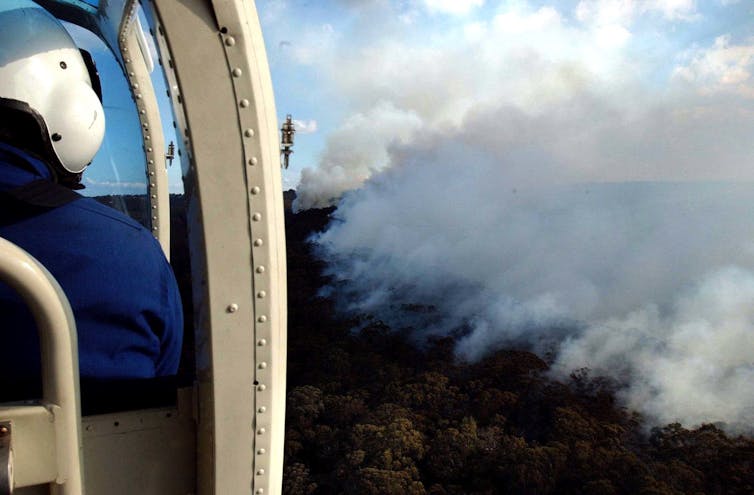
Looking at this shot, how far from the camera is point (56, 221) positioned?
42.2 inches

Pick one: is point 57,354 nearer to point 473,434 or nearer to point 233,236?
point 233,236

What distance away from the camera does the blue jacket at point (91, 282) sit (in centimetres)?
102

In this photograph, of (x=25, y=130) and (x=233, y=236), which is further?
(x=25, y=130)

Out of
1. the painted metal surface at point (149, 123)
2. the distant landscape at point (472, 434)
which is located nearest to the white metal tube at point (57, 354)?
the painted metal surface at point (149, 123)

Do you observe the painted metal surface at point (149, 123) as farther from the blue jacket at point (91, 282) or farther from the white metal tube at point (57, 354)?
the white metal tube at point (57, 354)

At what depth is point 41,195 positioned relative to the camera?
1.05m

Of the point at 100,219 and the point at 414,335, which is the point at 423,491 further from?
the point at 100,219

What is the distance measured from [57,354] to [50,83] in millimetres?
753

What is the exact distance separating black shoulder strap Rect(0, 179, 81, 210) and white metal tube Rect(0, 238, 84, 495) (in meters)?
0.33

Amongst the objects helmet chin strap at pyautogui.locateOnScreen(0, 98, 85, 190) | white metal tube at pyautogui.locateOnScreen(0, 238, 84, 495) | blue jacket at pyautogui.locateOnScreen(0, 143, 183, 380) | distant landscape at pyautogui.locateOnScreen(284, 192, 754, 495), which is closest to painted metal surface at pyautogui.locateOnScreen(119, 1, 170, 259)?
helmet chin strap at pyautogui.locateOnScreen(0, 98, 85, 190)

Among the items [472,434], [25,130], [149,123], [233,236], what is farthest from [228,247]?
[472,434]

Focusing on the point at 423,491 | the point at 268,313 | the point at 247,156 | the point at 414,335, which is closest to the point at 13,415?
the point at 268,313

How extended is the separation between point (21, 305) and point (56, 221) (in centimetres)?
18

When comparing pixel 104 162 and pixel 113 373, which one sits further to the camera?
pixel 104 162
